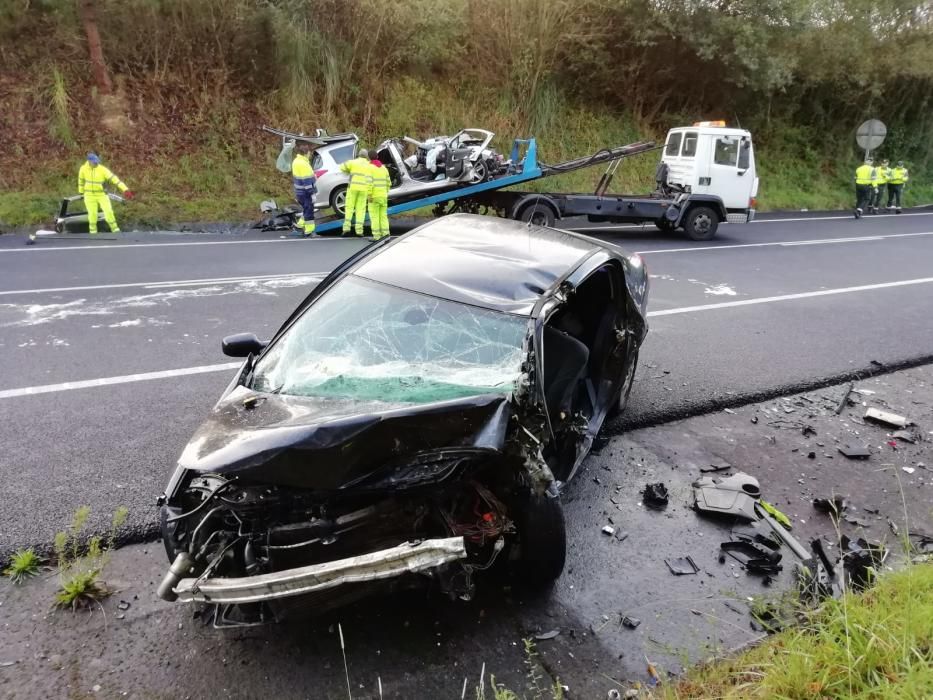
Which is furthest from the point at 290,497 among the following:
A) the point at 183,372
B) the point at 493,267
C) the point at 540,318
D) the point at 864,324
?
the point at 864,324

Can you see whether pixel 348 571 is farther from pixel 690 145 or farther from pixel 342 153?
pixel 690 145

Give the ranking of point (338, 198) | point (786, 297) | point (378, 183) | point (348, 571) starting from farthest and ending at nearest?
point (338, 198) → point (378, 183) → point (786, 297) → point (348, 571)

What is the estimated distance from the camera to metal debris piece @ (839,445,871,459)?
14.2 ft

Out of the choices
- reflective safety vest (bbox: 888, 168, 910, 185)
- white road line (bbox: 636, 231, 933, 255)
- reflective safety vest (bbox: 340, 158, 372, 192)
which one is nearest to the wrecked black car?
reflective safety vest (bbox: 340, 158, 372, 192)

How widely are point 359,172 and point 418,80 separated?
875 cm

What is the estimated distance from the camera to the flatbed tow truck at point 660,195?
12.4m

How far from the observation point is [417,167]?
42.8 feet

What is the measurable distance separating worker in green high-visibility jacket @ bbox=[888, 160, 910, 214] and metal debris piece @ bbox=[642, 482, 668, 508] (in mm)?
20503

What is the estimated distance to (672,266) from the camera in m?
10.2

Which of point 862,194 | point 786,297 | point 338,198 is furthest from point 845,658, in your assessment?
point 862,194

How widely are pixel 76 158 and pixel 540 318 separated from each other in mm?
14783

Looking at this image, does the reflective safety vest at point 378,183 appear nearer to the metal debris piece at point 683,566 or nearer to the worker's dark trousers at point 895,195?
the metal debris piece at point 683,566

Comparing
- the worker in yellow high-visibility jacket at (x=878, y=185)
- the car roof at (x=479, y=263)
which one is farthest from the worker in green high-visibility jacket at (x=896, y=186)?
the car roof at (x=479, y=263)

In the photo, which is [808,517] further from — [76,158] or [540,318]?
[76,158]
